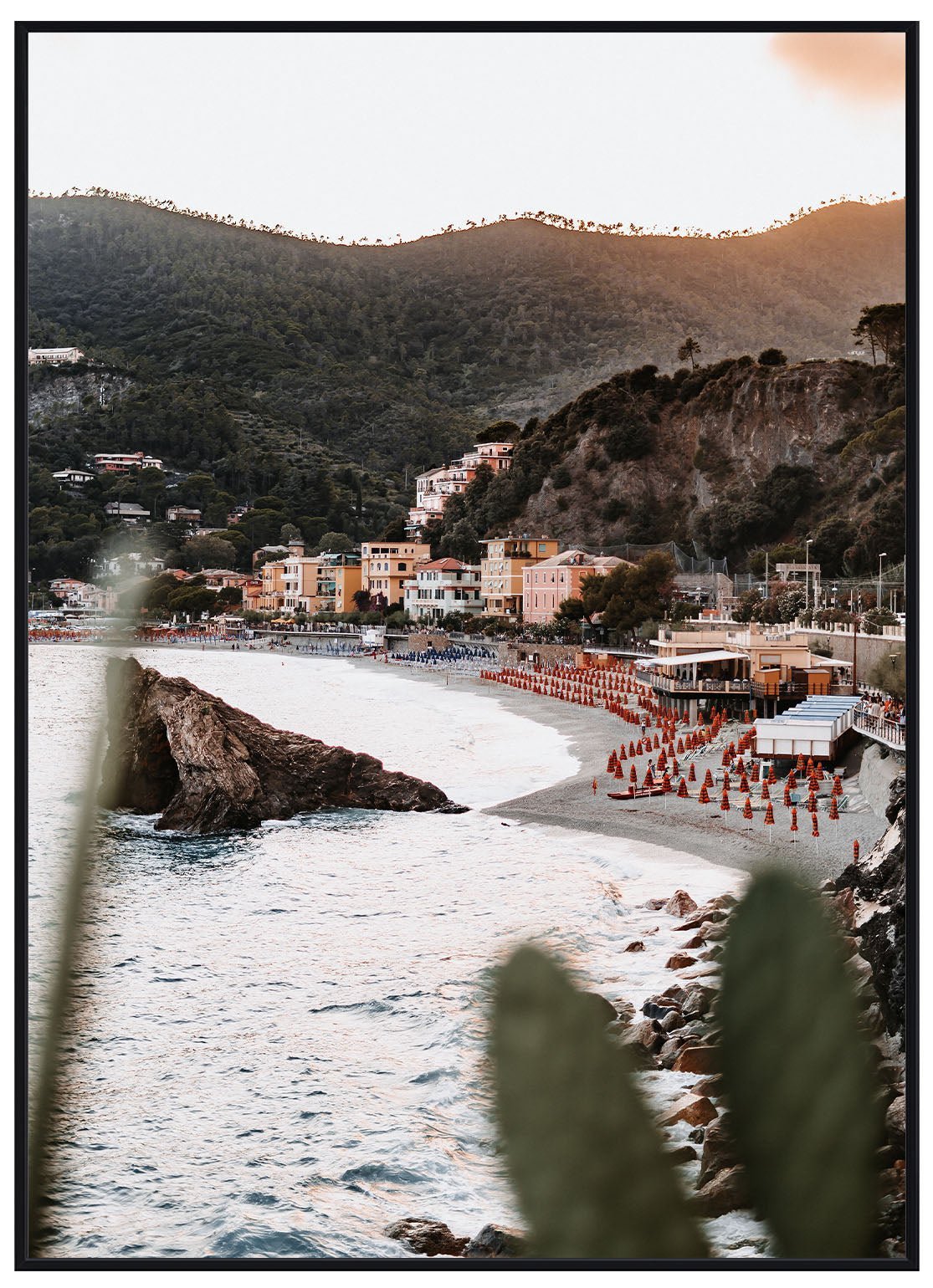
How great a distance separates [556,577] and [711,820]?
20114mm

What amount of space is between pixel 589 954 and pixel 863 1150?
12.9 feet

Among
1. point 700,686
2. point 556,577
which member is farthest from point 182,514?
point 556,577

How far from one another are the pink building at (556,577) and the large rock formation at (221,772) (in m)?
16.0

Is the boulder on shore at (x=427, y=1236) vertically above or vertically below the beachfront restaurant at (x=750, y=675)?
below

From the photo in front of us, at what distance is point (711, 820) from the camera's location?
9.44 meters

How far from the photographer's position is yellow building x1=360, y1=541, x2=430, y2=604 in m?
30.2

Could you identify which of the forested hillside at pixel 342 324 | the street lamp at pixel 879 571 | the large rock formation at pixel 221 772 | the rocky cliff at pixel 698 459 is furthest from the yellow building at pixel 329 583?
the street lamp at pixel 879 571

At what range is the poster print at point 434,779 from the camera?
2469 millimetres

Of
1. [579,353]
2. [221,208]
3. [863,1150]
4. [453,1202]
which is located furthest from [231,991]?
[579,353]

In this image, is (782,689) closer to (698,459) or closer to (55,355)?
(55,355)

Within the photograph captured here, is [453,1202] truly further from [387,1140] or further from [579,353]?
[579,353]

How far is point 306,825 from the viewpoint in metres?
10.8

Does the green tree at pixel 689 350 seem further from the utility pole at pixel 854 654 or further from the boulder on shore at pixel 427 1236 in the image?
the boulder on shore at pixel 427 1236

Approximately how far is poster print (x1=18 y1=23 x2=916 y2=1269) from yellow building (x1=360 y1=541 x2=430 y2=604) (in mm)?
10910
